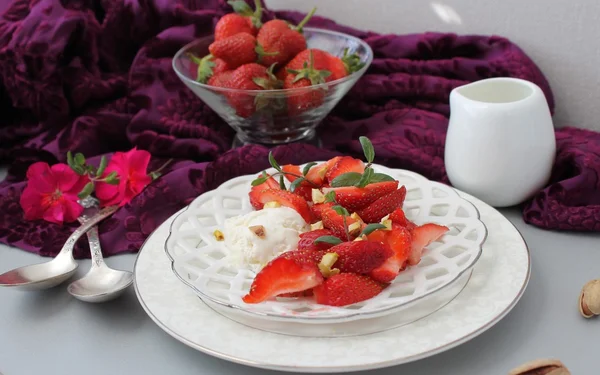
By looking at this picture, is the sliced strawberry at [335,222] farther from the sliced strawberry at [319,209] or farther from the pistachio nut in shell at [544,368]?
the pistachio nut in shell at [544,368]

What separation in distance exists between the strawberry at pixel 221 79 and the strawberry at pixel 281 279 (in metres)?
0.42

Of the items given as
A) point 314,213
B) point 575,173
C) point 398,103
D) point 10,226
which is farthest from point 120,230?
point 575,173

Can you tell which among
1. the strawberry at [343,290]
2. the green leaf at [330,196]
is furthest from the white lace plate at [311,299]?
the green leaf at [330,196]

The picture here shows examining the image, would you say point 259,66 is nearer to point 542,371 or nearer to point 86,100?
point 86,100

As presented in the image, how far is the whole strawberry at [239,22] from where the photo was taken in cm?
106

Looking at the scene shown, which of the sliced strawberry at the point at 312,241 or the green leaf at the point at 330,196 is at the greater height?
the green leaf at the point at 330,196

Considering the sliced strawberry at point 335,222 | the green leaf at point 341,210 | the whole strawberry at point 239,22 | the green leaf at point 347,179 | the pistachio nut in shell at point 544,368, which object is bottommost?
the pistachio nut in shell at point 544,368

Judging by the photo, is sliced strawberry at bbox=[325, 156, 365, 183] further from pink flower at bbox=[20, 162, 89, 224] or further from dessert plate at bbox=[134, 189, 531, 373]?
pink flower at bbox=[20, 162, 89, 224]

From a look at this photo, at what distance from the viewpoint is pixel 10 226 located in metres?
0.95

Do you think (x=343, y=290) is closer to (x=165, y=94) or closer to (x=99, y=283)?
(x=99, y=283)

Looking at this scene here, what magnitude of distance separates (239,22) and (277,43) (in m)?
0.08

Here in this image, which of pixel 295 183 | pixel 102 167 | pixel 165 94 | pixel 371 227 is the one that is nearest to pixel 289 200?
pixel 295 183

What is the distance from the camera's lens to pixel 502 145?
2.85 feet

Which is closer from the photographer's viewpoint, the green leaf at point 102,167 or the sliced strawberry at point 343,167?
the sliced strawberry at point 343,167
